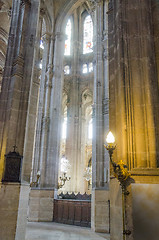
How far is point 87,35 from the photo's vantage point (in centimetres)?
2694

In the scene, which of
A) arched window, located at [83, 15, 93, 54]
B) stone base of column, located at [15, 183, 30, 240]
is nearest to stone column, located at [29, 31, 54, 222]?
stone base of column, located at [15, 183, 30, 240]

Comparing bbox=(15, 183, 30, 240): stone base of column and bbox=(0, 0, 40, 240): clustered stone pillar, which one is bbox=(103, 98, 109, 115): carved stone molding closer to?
bbox=(0, 0, 40, 240): clustered stone pillar

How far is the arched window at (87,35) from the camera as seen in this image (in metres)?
26.5

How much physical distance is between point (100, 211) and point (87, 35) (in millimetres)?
21273

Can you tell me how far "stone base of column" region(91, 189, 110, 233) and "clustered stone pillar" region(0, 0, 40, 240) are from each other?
476cm

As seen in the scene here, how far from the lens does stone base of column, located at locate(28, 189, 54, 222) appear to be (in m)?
14.4

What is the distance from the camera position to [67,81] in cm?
2548

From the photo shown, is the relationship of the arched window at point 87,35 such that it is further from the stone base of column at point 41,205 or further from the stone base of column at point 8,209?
the stone base of column at point 8,209

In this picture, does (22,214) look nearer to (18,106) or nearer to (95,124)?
(18,106)

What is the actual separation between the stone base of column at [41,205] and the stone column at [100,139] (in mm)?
3682

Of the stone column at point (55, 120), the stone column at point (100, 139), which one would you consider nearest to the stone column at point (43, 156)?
the stone column at point (55, 120)

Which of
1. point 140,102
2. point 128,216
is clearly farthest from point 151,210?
point 140,102

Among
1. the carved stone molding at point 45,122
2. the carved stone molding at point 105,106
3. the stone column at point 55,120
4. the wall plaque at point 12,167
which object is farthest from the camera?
the carved stone molding at point 45,122

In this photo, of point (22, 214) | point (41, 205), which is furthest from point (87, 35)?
point (22, 214)
